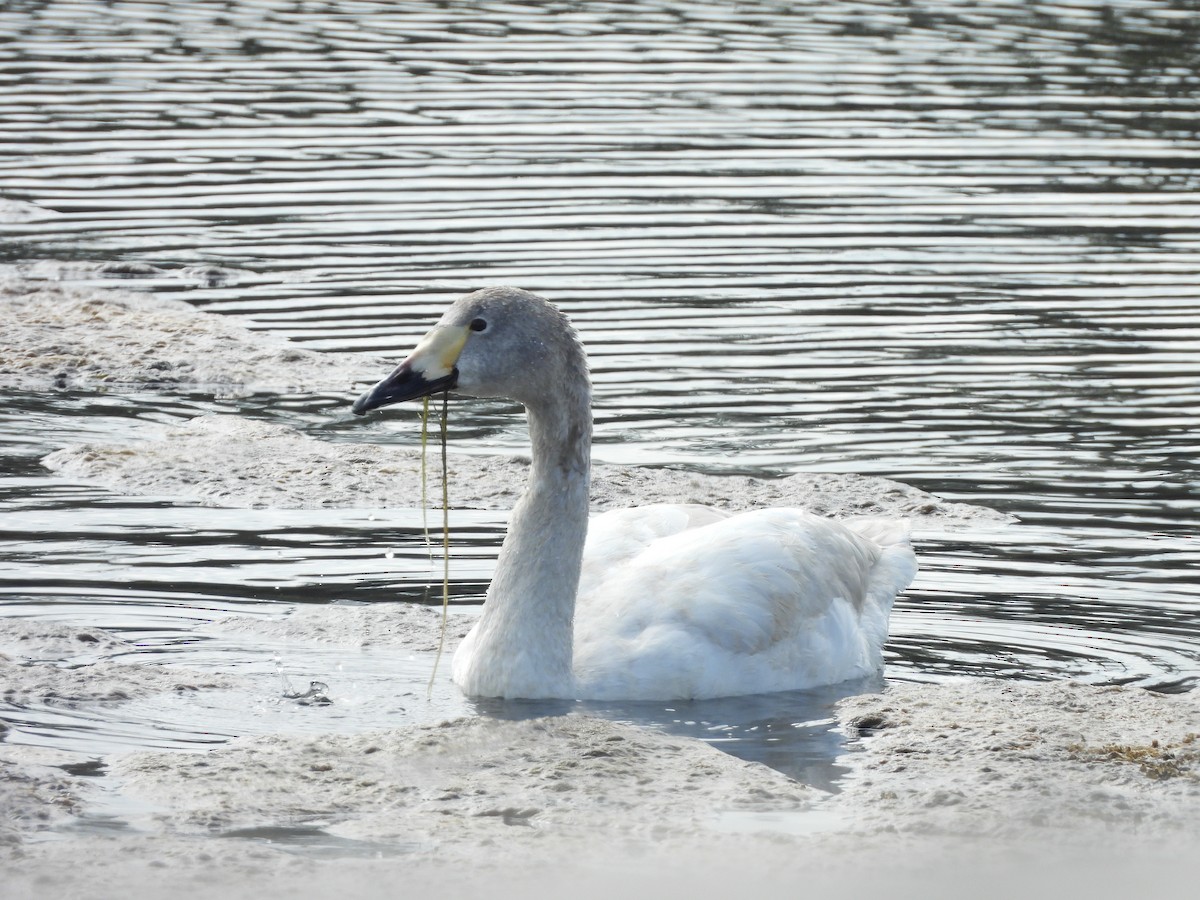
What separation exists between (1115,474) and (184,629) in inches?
180

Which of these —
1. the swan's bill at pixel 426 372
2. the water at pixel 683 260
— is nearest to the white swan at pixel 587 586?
the swan's bill at pixel 426 372

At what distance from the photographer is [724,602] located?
755 cm

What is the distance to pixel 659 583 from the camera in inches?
300

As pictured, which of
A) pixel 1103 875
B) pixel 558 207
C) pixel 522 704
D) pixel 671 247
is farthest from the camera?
pixel 558 207

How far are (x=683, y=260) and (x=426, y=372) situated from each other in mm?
7256

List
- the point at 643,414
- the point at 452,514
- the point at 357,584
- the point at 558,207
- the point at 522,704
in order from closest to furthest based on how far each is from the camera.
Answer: the point at 522,704
the point at 357,584
the point at 452,514
the point at 643,414
the point at 558,207

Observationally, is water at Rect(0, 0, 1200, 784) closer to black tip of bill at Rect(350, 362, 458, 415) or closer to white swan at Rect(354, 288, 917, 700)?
white swan at Rect(354, 288, 917, 700)

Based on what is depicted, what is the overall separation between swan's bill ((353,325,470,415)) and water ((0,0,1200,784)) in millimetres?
1043

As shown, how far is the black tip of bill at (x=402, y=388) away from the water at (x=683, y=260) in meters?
1.02

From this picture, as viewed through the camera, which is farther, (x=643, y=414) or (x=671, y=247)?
(x=671, y=247)

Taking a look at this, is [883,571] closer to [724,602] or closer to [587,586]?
[724,602]

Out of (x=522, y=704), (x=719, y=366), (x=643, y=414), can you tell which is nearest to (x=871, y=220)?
(x=719, y=366)

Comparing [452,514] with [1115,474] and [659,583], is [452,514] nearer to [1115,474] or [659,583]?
[659,583]

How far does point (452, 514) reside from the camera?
948cm
